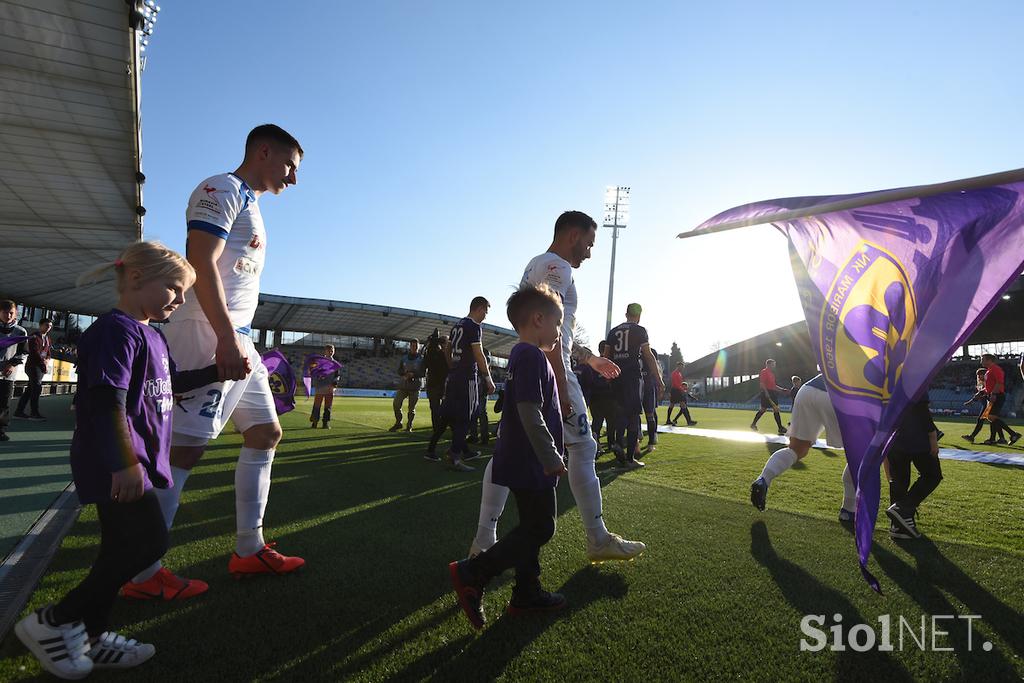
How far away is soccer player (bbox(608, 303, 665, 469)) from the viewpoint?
6.55 meters

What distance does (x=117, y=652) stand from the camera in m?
1.72

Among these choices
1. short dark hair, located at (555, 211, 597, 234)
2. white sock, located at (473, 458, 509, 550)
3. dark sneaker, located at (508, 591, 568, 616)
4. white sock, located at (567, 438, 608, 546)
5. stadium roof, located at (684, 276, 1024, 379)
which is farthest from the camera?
stadium roof, located at (684, 276, 1024, 379)

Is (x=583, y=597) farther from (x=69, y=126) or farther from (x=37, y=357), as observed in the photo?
(x=69, y=126)

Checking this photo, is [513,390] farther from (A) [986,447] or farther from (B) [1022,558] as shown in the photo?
(A) [986,447]

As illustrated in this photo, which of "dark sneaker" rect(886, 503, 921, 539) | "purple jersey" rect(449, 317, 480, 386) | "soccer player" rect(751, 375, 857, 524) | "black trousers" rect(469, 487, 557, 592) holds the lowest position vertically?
"dark sneaker" rect(886, 503, 921, 539)

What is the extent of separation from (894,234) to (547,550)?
2.41 metres

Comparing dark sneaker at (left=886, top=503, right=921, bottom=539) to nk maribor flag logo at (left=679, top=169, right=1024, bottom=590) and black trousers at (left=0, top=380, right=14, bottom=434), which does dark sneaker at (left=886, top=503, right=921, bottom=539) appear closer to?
nk maribor flag logo at (left=679, top=169, right=1024, bottom=590)

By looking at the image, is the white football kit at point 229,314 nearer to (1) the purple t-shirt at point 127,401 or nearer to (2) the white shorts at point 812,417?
(1) the purple t-shirt at point 127,401

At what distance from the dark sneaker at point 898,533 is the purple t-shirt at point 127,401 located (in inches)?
167

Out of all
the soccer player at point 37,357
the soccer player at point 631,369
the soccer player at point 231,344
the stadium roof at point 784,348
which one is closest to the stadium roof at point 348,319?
the stadium roof at point 784,348

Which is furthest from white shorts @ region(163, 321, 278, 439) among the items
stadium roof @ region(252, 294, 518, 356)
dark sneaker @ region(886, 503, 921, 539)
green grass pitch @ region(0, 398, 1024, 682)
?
stadium roof @ region(252, 294, 518, 356)

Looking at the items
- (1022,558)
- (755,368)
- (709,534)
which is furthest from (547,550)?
(755,368)

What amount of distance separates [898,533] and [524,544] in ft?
9.68

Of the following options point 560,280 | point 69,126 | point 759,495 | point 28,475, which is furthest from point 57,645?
point 69,126
